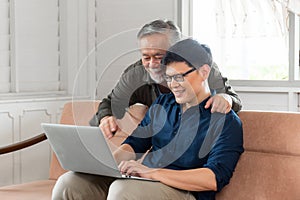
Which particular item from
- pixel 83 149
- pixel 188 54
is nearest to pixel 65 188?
pixel 83 149

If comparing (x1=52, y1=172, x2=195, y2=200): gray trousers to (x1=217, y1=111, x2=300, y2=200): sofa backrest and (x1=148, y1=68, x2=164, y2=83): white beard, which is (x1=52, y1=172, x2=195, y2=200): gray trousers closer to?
(x1=217, y1=111, x2=300, y2=200): sofa backrest

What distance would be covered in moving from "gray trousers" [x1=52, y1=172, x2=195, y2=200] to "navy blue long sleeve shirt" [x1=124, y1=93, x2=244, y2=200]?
5.2 inches

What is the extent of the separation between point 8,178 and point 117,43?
1.64 meters

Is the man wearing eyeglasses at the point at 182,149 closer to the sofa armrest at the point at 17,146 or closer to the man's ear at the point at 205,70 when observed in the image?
the man's ear at the point at 205,70

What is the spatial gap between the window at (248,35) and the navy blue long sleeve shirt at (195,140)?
154 centimetres

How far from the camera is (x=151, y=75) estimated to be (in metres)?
2.35

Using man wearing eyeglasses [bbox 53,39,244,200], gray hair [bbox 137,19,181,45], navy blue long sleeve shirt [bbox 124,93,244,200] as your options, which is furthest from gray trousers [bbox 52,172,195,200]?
gray hair [bbox 137,19,181,45]

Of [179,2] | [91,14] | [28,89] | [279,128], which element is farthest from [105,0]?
[279,128]

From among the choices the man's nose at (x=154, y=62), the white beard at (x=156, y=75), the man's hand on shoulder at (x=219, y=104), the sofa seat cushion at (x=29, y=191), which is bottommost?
the sofa seat cushion at (x=29, y=191)

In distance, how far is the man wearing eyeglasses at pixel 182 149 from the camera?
2164 millimetres

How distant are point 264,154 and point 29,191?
1197mm

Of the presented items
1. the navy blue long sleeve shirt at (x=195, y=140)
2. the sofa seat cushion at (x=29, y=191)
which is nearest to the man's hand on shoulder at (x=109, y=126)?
the navy blue long sleeve shirt at (x=195, y=140)

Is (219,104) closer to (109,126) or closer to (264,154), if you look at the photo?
(264,154)

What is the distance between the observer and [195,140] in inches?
88.9
